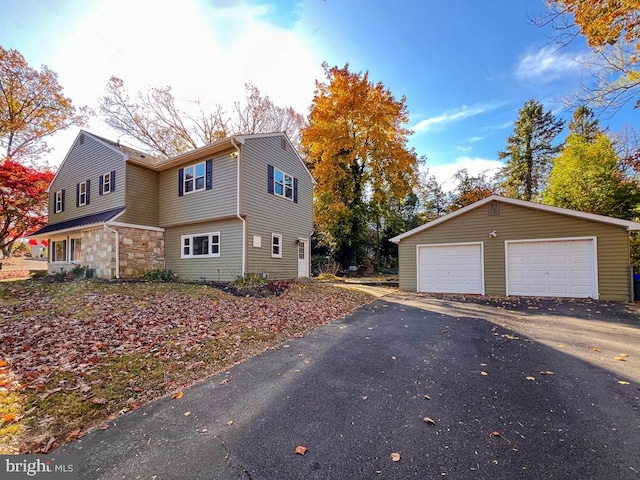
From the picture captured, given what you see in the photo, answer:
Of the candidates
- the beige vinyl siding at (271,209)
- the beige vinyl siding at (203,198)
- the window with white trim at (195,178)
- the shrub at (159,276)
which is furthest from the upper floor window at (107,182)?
the beige vinyl siding at (271,209)

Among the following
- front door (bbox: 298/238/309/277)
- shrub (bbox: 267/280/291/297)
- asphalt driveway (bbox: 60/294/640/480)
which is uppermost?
front door (bbox: 298/238/309/277)

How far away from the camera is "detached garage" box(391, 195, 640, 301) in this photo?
986 centimetres

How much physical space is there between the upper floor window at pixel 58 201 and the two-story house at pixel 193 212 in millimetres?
1701

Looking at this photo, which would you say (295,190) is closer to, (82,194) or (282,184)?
(282,184)

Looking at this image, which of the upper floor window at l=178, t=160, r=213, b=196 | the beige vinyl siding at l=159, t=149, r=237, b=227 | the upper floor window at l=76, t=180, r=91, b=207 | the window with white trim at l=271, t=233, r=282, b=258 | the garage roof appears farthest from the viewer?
the upper floor window at l=76, t=180, r=91, b=207

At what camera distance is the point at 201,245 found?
12.6 m

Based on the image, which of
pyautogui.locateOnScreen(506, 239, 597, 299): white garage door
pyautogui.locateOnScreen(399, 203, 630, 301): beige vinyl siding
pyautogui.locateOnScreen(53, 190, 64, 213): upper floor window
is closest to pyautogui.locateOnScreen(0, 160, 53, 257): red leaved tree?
pyautogui.locateOnScreen(53, 190, 64, 213): upper floor window

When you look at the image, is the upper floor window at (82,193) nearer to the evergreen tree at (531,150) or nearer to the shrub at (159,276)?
the shrub at (159,276)

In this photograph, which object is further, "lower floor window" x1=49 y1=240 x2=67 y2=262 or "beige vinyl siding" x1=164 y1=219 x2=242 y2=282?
"lower floor window" x1=49 y1=240 x2=67 y2=262

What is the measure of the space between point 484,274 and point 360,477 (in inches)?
448

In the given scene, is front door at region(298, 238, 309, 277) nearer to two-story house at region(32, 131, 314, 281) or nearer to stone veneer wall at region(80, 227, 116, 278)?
two-story house at region(32, 131, 314, 281)

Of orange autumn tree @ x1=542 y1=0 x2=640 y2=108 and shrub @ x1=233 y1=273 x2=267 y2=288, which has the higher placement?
orange autumn tree @ x1=542 y1=0 x2=640 y2=108

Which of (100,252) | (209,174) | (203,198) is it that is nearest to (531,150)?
(209,174)

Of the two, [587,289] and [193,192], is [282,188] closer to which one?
[193,192]
